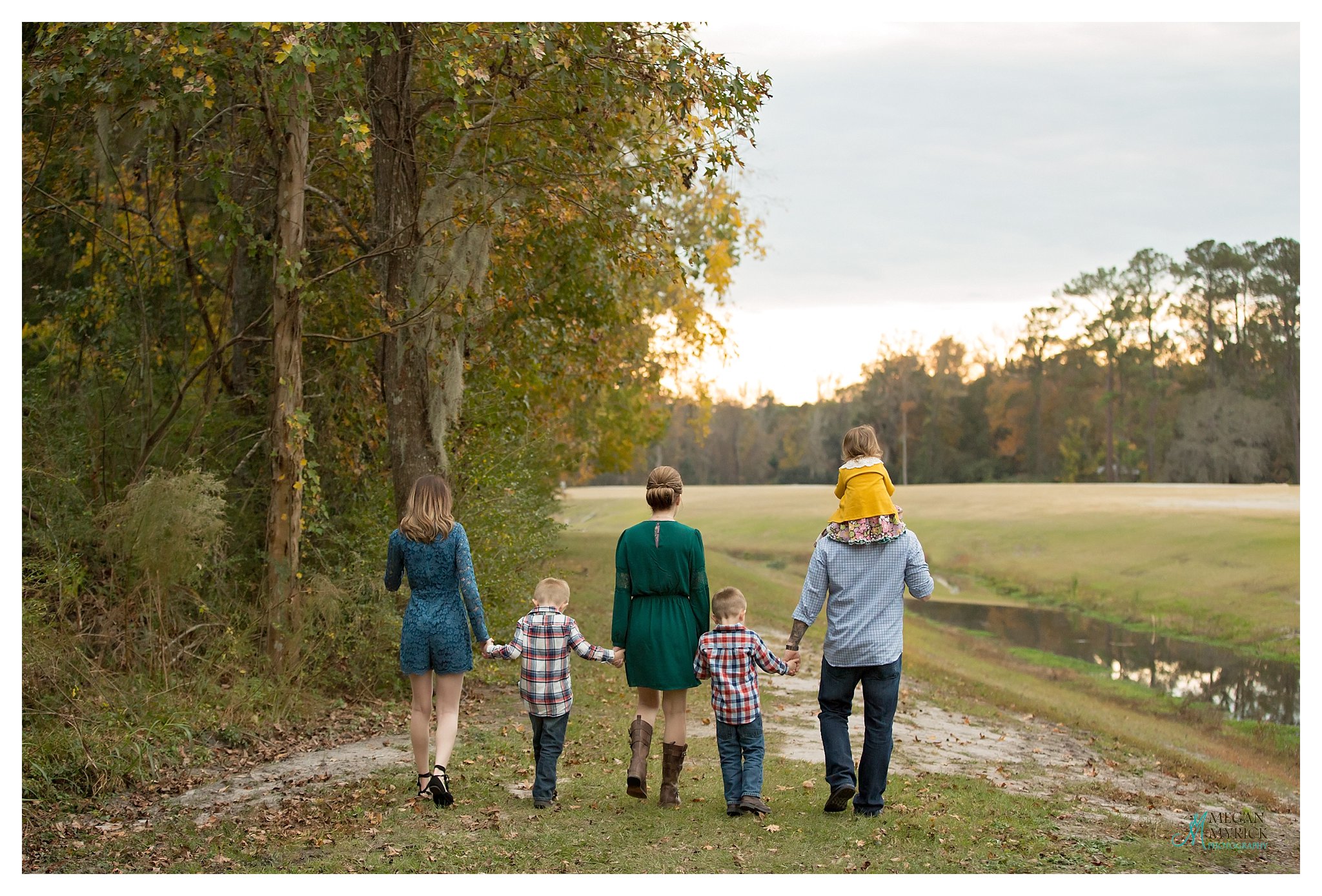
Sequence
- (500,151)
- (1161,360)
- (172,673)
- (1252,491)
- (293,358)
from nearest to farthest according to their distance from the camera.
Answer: (172,673), (293,358), (500,151), (1252,491), (1161,360)

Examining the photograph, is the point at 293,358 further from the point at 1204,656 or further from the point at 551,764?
the point at 1204,656

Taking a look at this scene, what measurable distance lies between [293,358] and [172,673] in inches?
114

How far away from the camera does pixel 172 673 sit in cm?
908

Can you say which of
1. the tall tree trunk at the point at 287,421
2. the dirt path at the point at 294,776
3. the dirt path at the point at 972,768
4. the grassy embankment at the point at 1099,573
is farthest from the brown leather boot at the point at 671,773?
the grassy embankment at the point at 1099,573

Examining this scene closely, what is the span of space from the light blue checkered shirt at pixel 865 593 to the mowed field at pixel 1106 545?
1932 centimetres

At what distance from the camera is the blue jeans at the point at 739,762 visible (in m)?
6.60

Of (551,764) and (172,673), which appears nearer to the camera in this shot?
(551,764)

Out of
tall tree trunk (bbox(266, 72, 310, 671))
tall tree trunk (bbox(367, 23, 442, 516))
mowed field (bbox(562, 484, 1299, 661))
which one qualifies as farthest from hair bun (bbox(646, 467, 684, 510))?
mowed field (bbox(562, 484, 1299, 661))

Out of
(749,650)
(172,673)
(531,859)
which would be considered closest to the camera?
(531,859)

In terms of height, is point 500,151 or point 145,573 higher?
point 500,151

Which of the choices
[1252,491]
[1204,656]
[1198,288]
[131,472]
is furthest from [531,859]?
[1198,288]

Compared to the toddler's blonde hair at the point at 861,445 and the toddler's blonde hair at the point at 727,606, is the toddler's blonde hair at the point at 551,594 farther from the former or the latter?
the toddler's blonde hair at the point at 861,445

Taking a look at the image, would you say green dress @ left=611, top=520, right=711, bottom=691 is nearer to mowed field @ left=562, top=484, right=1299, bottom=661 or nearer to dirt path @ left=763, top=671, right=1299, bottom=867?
dirt path @ left=763, top=671, right=1299, bottom=867

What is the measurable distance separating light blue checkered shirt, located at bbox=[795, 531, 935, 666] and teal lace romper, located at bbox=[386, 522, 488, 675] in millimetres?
2051
